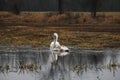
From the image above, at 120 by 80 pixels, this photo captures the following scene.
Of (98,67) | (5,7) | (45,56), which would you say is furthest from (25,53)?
(5,7)

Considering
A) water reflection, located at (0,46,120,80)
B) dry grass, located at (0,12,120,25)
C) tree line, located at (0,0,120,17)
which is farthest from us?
tree line, located at (0,0,120,17)

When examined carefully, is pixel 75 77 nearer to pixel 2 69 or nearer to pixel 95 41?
pixel 2 69

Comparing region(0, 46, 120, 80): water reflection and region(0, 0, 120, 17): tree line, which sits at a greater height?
region(0, 46, 120, 80): water reflection

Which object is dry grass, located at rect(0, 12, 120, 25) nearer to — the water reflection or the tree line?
the tree line

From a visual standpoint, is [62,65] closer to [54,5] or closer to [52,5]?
[54,5]

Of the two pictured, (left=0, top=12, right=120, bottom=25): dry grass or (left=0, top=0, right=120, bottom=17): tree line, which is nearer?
(left=0, top=12, right=120, bottom=25): dry grass

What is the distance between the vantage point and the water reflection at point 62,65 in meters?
15.5

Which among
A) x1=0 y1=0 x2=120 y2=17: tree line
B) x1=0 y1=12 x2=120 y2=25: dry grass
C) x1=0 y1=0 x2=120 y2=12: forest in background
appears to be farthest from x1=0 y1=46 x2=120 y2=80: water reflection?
x1=0 y1=0 x2=120 y2=12: forest in background

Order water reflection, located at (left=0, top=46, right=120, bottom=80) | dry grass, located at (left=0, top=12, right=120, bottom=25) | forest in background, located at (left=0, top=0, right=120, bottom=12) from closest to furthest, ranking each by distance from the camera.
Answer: water reflection, located at (left=0, top=46, right=120, bottom=80)
dry grass, located at (left=0, top=12, right=120, bottom=25)
forest in background, located at (left=0, top=0, right=120, bottom=12)

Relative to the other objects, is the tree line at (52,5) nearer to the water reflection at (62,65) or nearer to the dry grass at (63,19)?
the dry grass at (63,19)

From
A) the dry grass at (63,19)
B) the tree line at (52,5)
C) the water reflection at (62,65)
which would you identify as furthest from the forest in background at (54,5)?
the water reflection at (62,65)

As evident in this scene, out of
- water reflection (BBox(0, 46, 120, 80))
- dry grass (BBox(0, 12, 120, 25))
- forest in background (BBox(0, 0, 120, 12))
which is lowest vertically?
Result: forest in background (BBox(0, 0, 120, 12))

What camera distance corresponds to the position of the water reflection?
15508 mm

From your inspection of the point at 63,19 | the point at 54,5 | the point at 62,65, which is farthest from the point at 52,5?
the point at 62,65
